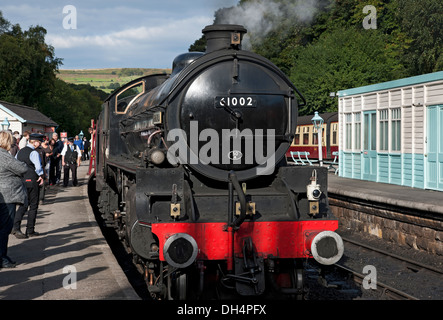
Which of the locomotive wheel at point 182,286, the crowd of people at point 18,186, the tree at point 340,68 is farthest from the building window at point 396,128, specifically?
the tree at point 340,68

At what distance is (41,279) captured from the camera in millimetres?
6883

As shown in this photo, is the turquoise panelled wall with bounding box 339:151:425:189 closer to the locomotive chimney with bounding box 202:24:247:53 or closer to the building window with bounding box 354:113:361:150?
the building window with bounding box 354:113:361:150

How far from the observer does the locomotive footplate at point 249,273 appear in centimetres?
598

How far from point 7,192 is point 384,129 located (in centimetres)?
1220

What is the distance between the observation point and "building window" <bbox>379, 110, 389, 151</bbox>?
16.6 m

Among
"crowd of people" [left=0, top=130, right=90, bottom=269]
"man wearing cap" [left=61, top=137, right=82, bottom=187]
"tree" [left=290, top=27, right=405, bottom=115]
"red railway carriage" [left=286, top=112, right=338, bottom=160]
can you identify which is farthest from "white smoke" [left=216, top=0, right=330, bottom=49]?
"tree" [left=290, top=27, right=405, bottom=115]

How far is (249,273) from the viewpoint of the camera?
6012mm

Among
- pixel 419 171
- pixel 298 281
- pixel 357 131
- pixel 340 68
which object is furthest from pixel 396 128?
pixel 340 68

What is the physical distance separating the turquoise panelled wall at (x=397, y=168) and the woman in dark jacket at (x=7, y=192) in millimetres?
10534

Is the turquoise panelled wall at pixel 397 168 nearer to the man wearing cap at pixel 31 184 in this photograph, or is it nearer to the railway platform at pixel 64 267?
the railway platform at pixel 64 267

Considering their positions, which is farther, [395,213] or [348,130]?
[348,130]

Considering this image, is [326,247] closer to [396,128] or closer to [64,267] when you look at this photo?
[64,267]
